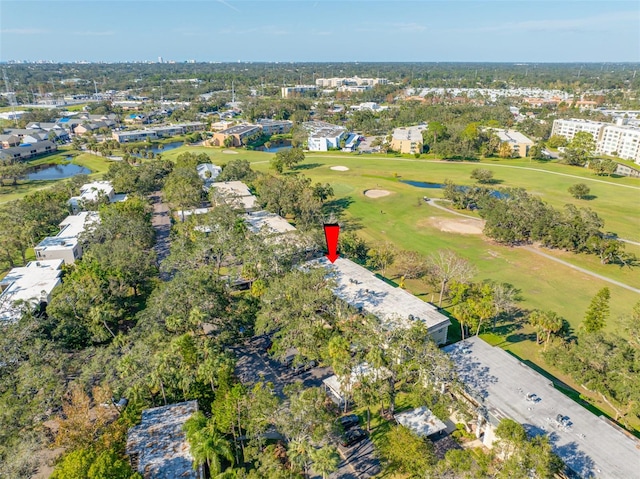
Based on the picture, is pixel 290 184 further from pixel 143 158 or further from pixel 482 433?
pixel 143 158

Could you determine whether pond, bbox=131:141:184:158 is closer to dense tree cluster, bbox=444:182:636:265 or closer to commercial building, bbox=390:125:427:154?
commercial building, bbox=390:125:427:154

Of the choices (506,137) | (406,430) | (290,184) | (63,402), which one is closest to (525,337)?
(406,430)

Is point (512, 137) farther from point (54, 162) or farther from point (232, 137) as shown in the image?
point (54, 162)

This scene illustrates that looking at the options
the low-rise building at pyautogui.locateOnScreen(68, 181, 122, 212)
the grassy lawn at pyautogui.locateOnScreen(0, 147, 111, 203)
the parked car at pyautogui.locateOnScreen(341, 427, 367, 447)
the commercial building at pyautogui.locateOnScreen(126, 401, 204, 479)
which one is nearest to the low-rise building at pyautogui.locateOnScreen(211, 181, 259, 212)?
the low-rise building at pyautogui.locateOnScreen(68, 181, 122, 212)

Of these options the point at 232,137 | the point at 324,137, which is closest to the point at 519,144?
the point at 324,137

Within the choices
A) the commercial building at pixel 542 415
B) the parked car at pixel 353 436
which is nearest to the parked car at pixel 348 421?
the parked car at pixel 353 436

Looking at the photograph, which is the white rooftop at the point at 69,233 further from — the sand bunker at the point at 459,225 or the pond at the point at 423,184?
the pond at the point at 423,184
